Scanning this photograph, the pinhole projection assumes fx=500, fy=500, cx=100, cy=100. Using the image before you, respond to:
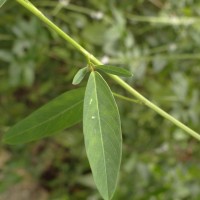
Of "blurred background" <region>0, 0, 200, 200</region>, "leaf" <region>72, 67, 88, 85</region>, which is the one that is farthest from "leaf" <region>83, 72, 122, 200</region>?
"blurred background" <region>0, 0, 200, 200</region>

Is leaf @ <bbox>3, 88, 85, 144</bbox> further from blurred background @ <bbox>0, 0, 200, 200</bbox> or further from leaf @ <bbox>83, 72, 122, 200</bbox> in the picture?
blurred background @ <bbox>0, 0, 200, 200</bbox>

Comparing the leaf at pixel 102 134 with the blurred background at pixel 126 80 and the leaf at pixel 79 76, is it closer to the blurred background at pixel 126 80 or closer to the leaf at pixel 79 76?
the leaf at pixel 79 76

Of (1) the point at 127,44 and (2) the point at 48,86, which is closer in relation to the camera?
(1) the point at 127,44


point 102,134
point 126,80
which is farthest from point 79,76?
point 126,80

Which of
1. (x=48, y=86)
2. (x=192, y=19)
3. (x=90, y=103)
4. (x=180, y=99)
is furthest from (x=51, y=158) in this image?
(x=90, y=103)

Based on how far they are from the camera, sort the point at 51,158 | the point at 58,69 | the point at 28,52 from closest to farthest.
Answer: the point at 28,52
the point at 58,69
the point at 51,158

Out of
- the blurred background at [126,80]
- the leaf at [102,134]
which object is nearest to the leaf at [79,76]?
the leaf at [102,134]

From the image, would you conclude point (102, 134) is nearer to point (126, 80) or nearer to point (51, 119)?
point (51, 119)

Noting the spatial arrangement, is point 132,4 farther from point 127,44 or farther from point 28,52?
point 28,52
